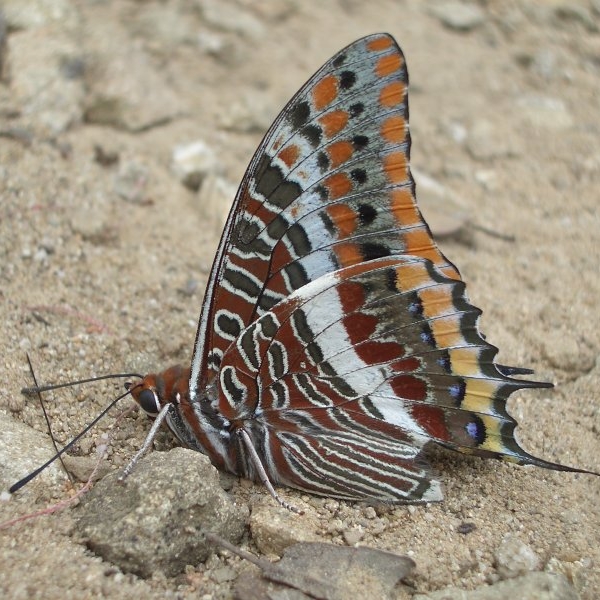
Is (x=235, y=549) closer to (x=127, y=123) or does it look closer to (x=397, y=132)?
(x=397, y=132)

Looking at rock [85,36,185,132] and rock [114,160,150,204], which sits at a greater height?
rock [85,36,185,132]

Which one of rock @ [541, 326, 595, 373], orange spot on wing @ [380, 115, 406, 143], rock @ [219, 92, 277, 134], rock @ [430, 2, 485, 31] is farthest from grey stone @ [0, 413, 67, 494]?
rock @ [430, 2, 485, 31]

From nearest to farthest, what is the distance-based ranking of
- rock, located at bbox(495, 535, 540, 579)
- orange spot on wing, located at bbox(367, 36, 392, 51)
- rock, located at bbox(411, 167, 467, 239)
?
rock, located at bbox(495, 535, 540, 579) → orange spot on wing, located at bbox(367, 36, 392, 51) → rock, located at bbox(411, 167, 467, 239)

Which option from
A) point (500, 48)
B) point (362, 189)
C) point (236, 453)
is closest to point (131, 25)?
point (500, 48)

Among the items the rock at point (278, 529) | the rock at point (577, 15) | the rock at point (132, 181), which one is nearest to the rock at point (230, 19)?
the rock at point (132, 181)

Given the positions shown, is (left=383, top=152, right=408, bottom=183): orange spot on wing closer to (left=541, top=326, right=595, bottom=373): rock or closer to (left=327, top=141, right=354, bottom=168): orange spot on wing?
(left=327, top=141, right=354, bottom=168): orange spot on wing

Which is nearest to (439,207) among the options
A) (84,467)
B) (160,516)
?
(84,467)

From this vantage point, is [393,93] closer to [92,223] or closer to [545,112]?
[92,223]

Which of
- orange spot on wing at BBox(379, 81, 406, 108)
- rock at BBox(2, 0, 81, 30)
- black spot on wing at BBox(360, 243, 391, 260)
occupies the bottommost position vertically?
black spot on wing at BBox(360, 243, 391, 260)
